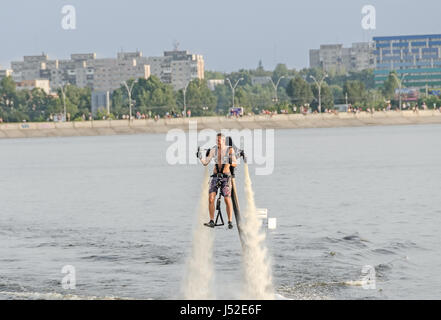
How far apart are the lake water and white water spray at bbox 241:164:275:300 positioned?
0.44 m

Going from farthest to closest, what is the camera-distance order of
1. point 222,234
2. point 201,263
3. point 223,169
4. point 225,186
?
point 222,234 → point 201,263 → point 225,186 → point 223,169

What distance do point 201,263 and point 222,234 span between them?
966cm

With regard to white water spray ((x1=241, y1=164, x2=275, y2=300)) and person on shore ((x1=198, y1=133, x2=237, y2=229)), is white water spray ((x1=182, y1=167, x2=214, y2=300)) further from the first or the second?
white water spray ((x1=241, y1=164, x2=275, y2=300))

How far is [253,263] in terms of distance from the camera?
112 ft

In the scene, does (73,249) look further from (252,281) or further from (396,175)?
(396,175)

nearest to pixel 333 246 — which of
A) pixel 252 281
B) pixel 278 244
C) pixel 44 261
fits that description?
pixel 278 244

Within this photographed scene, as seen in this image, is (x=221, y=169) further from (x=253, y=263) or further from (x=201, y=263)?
(x=201, y=263)

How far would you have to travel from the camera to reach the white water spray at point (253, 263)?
29812mm

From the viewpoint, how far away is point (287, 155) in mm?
130750

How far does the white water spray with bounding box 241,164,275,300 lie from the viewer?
29.8m

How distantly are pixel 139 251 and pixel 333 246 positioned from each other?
810 centimetres

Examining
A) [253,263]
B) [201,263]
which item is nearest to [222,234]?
[201,263]

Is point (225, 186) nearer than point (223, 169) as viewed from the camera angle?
No

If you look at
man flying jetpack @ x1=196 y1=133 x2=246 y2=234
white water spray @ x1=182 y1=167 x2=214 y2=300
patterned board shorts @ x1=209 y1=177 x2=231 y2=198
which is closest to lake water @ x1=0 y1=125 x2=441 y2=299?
white water spray @ x1=182 y1=167 x2=214 y2=300
